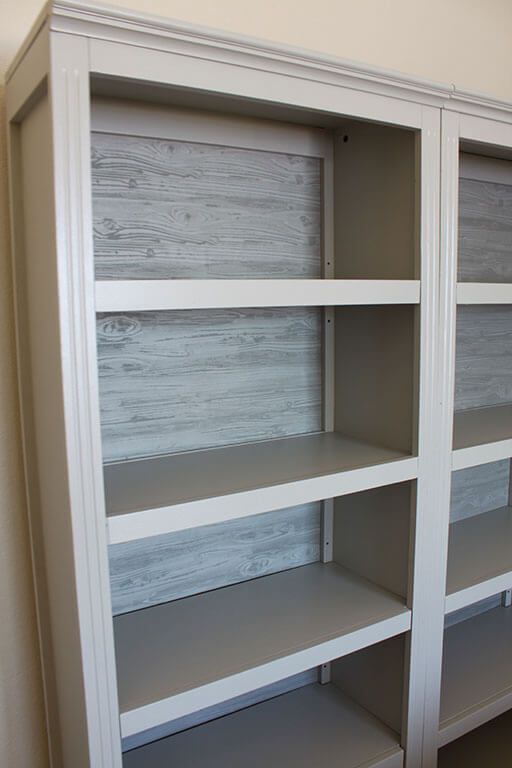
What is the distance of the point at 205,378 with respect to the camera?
1.38 metres

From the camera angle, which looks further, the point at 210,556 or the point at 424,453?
the point at 210,556

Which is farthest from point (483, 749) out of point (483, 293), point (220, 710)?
point (483, 293)

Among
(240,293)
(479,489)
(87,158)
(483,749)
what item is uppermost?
(87,158)

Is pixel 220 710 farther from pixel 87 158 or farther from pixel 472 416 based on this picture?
pixel 87 158

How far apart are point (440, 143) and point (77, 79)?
29.1 inches

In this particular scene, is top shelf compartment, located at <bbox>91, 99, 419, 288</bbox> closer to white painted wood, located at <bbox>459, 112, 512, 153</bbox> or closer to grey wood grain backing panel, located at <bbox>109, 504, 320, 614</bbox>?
white painted wood, located at <bbox>459, 112, 512, 153</bbox>

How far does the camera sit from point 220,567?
1.45 m

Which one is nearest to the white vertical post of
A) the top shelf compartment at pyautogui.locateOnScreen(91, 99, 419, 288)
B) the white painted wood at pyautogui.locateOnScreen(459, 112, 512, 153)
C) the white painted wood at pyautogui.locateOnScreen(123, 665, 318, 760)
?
the top shelf compartment at pyautogui.locateOnScreen(91, 99, 419, 288)

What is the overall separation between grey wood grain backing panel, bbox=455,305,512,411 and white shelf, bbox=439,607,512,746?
2.23 feet

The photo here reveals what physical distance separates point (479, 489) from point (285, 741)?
97 centimetres

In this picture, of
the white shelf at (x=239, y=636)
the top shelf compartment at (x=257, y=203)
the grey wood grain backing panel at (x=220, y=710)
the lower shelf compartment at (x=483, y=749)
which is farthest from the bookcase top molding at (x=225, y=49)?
the lower shelf compartment at (x=483, y=749)

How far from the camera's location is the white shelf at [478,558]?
1.47 meters

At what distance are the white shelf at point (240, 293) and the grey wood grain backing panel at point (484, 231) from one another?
26.1 inches

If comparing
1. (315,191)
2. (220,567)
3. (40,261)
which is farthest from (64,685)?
(315,191)
